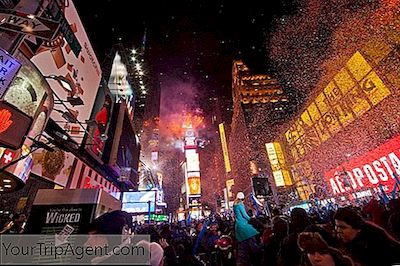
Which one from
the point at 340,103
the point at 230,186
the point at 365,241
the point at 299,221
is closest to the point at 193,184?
the point at 340,103

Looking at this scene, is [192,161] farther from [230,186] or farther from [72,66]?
[72,66]

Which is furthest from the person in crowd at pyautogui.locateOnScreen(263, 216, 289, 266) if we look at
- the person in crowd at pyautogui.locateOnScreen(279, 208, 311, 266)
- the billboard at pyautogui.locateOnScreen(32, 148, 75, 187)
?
the billboard at pyautogui.locateOnScreen(32, 148, 75, 187)

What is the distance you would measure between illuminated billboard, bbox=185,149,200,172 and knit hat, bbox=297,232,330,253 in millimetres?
36558

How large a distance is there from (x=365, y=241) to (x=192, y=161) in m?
37.3

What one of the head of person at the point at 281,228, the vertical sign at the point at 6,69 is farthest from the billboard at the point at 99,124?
the head of person at the point at 281,228

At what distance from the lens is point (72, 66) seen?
10391 mm

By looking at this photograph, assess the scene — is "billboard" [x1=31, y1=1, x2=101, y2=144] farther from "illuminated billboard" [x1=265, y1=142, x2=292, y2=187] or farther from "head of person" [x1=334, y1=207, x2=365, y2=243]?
"illuminated billboard" [x1=265, y1=142, x2=292, y2=187]

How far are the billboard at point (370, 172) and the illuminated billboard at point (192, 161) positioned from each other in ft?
70.2

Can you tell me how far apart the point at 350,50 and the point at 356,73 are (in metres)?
3.13

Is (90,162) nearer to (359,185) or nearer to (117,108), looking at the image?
(117,108)

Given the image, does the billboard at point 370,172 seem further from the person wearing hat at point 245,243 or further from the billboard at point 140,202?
the billboard at point 140,202

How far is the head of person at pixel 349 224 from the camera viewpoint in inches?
109

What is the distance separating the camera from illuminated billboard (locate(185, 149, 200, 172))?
3872cm

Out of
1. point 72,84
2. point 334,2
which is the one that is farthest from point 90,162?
point 334,2
